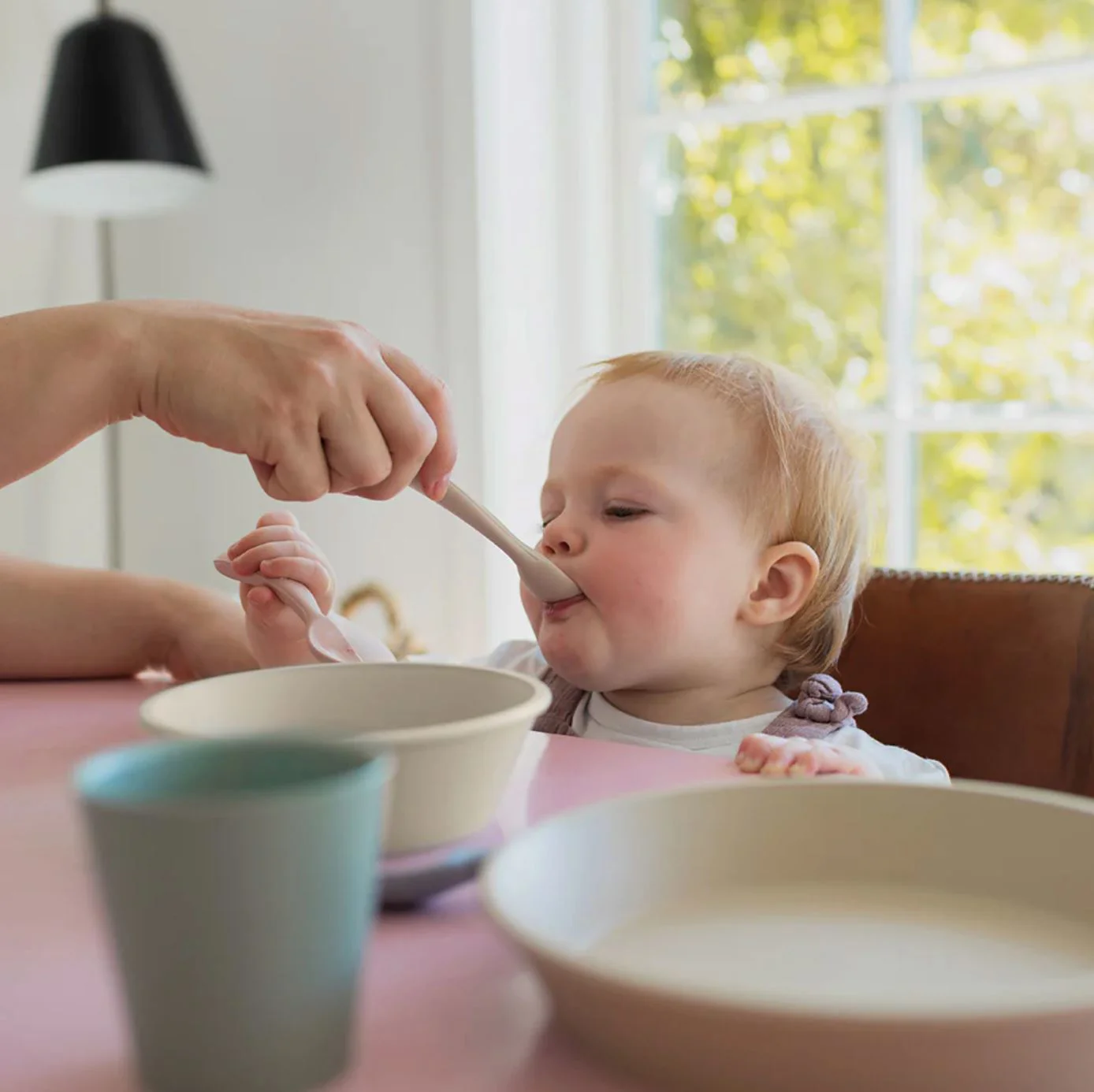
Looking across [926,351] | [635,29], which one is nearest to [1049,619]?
[926,351]

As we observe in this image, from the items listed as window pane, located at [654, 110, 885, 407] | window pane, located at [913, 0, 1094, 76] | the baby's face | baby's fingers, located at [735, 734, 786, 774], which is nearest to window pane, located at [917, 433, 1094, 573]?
window pane, located at [654, 110, 885, 407]

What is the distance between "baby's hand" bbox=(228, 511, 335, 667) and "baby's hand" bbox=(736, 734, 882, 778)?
0.44 metres

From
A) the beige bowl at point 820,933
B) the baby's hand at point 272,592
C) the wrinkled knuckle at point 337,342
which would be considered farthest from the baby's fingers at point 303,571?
the beige bowl at point 820,933

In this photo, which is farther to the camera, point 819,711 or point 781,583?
point 781,583

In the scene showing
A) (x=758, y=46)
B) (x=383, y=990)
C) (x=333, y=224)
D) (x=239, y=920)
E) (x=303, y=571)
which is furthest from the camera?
(x=333, y=224)

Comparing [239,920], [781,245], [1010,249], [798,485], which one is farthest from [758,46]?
[239,920]

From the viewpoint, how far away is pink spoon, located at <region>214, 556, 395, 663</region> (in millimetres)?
959

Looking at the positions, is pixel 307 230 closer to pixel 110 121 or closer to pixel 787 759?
pixel 110 121

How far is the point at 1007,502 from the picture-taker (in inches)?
88.9

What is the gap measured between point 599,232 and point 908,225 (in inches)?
24.1

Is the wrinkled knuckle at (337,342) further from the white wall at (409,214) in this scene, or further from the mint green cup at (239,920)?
the white wall at (409,214)

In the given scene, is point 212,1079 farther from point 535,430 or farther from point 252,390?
point 535,430

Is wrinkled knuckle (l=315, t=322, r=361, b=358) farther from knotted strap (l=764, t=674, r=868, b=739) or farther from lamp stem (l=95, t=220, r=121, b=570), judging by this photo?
lamp stem (l=95, t=220, r=121, b=570)

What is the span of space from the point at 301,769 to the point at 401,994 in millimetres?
101
